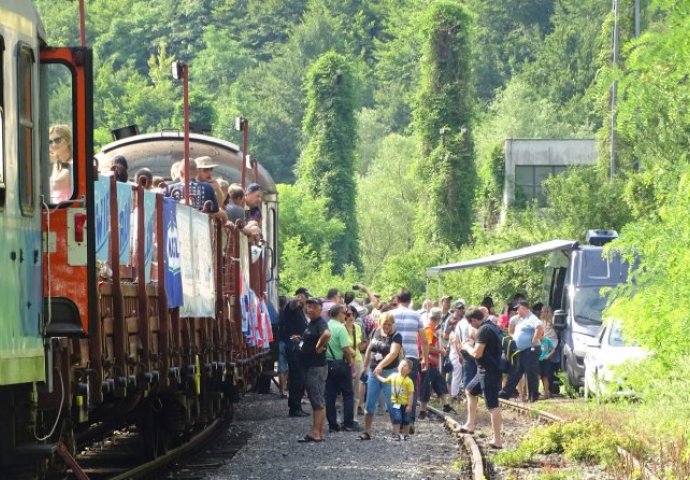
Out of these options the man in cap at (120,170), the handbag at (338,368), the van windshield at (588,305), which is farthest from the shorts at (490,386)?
the van windshield at (588,305)

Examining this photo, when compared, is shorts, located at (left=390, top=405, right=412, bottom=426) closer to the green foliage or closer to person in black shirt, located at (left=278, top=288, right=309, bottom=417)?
the green foliage

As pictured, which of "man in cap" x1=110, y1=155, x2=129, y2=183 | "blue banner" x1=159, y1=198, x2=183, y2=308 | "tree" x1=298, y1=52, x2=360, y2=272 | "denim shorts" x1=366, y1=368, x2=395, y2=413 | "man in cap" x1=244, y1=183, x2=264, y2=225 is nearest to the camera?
"man in cap" x1=110, y1=155, x2=129, y2=183

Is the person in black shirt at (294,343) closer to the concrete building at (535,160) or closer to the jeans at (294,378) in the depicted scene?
the jeans at (294,378)

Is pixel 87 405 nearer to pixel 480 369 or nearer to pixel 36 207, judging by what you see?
pixel 36 207

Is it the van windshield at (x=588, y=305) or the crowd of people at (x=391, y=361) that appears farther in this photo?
the van windshield at (x=588, y=305)

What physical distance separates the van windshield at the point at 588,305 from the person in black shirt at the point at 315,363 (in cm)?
1091

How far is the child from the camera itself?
20.5m

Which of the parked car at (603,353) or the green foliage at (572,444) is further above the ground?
the parked car at (603,353)

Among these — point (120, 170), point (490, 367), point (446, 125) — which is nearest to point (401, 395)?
point (490, 367)

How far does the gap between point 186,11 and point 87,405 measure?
140m

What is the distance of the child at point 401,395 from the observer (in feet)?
67.3

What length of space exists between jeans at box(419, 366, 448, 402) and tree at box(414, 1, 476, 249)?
46.4 metres

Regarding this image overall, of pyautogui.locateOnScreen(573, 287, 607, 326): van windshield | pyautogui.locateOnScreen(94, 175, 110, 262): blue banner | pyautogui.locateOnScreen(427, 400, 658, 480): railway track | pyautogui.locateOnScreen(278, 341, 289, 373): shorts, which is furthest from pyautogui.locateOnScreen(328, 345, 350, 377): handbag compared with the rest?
pyautogui.locateOnScreen(573, 287, 607, 326): van windshield

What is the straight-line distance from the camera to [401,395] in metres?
20.7
